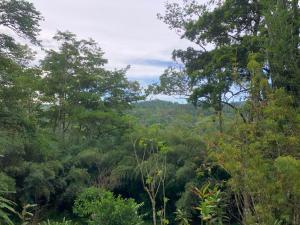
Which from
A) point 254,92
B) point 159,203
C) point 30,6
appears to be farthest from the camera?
point 159,203

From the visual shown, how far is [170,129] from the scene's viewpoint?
1936cm

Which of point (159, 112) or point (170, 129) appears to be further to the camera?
point (159, 112)

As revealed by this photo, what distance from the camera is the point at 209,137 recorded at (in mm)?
9820

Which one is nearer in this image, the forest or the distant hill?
the forest

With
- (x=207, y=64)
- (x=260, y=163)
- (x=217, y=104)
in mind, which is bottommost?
(x=260, y=163)

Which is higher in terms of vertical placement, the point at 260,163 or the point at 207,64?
the point at 207,64

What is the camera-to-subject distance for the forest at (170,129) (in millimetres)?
7762

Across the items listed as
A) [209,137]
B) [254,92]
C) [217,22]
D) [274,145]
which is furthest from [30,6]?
[274,145]

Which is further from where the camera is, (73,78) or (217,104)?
(73,78)

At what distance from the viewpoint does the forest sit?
776 centimetres

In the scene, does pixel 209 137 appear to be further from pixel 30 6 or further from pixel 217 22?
pixel 30 6

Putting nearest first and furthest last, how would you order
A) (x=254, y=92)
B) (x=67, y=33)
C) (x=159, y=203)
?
(x=254, y=92) → (x=159, y=203) → (x=67, y=33)

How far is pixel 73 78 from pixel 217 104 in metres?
11.0

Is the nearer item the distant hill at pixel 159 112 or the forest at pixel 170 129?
the forest at pixel 170 129
